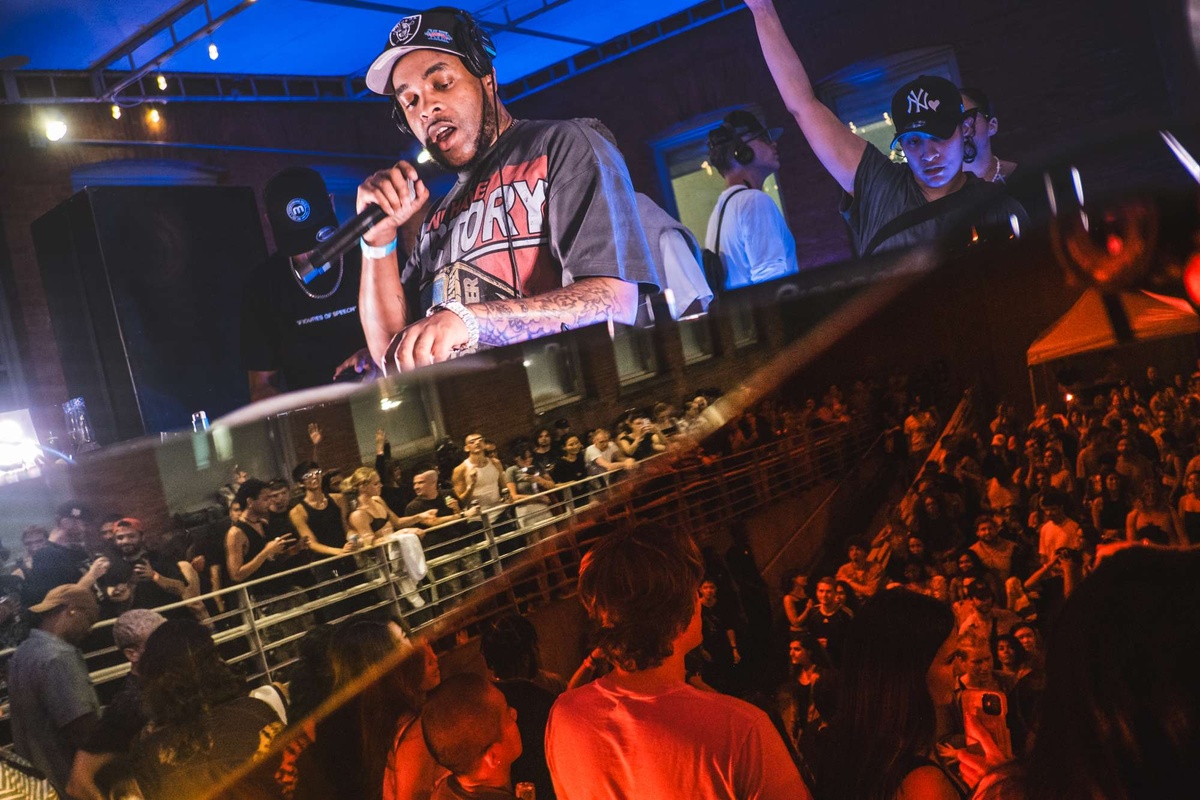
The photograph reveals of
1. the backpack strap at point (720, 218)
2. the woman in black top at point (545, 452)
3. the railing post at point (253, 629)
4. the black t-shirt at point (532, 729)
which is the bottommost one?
the black t-shirt at point (532, 729)

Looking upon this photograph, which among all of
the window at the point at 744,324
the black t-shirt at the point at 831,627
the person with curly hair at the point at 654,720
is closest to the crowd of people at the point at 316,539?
the window at the point at 744,324

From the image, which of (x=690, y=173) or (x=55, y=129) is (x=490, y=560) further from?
(x=55, y=129)

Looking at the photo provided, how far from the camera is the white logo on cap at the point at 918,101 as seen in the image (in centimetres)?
178

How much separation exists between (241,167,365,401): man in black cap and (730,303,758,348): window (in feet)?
2.95

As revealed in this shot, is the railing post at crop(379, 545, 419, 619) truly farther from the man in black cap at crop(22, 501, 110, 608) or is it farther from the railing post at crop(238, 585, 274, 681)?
the man in black cap at crop(22, 501, 110, 608)

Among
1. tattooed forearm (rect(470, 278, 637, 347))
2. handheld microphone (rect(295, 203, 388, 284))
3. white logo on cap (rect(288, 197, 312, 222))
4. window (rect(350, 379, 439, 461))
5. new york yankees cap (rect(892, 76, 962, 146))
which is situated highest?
white logo on cap (rect(288, 197, 312, 222))

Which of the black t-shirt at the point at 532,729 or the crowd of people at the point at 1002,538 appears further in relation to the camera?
the black t-shirt at the point at 532,729

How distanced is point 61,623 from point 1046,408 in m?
2.00

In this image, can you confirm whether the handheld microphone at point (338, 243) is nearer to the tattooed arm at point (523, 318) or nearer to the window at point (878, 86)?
the tattooed arm at point (523, 318)

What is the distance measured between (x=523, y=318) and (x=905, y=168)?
84cm

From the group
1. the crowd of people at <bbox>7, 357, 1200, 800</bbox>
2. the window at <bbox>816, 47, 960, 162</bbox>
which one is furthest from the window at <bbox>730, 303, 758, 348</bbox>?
the window at <bbox>816, 47, 960, 162</bbox>

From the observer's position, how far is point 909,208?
1.83 m

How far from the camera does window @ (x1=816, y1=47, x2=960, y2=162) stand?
1771 mm

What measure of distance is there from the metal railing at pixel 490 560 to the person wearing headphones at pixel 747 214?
1.14 ft
